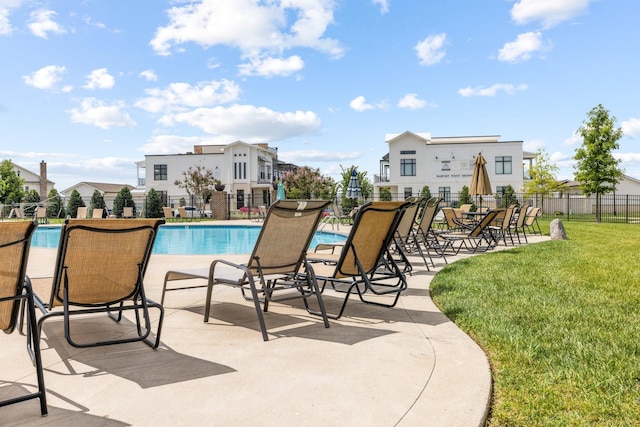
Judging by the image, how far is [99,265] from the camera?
3219mm

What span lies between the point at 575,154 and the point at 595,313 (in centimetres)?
2423

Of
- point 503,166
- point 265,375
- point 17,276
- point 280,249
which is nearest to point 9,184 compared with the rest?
point 503,166

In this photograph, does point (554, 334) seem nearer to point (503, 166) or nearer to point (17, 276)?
point (17, 276)

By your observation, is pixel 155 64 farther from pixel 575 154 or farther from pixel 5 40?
pixel 575 154

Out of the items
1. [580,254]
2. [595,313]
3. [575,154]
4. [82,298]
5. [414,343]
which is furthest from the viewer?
[575,154]

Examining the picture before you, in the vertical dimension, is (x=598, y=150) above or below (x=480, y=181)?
above

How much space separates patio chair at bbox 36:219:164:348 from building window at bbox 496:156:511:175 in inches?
1746

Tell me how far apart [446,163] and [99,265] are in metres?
43.9

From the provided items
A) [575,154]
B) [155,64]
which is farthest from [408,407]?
[575,154]

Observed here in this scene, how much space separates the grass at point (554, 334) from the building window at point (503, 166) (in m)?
38.6

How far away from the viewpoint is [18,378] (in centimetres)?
282

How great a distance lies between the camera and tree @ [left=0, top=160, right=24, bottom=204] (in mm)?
52406

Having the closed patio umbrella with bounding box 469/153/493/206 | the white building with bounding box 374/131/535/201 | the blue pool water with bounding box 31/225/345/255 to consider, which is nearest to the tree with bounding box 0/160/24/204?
the blue pool water with bounding box 31/225/345/255

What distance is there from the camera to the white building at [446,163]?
43938 mm
